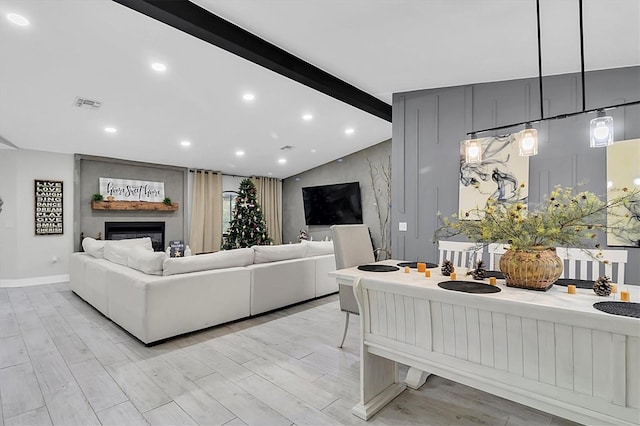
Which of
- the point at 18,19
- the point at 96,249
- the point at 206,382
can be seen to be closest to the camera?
the point at 206,382

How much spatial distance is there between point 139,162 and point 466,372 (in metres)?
7.09

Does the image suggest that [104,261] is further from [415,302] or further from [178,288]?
[415,302]

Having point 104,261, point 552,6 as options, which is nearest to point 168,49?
point 104,261

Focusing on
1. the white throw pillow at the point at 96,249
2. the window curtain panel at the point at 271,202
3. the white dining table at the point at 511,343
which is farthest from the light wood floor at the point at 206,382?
the window curtain panel at the point at 271,202

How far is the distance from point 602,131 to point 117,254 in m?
4.55

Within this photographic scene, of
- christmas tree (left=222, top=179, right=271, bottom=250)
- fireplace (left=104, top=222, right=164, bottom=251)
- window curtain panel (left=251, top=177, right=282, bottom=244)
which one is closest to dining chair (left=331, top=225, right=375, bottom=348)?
christmas tree (left=222, top=179, right=271, bottom=250)

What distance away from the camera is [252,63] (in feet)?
11.1

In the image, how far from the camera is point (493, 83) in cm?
340

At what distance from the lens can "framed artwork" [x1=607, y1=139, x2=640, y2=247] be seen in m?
2.63

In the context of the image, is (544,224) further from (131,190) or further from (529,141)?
(131,190)

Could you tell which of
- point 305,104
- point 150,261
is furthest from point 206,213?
point 150,261

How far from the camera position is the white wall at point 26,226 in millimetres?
5438

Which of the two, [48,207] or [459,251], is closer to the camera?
[459,251]

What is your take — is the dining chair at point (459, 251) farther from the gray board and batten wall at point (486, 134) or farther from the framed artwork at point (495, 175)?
the gray board and batten wall at point (486, 134)
